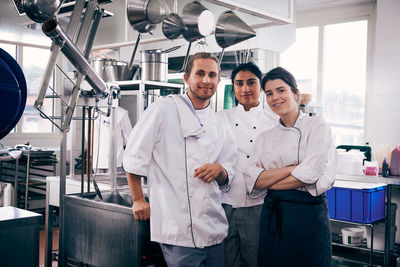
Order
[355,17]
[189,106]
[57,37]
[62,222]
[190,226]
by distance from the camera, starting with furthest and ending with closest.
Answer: [355,17] < [62,222] < [189,106] < [190,226] < [57,37]

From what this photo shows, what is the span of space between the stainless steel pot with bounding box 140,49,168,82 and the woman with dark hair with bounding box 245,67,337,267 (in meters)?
1.57

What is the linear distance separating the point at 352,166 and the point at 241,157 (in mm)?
1786

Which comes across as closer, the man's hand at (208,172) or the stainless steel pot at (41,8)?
the stainless steel pot at (41,8)

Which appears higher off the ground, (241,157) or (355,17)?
(355,17)

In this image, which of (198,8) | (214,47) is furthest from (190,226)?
(214,47)

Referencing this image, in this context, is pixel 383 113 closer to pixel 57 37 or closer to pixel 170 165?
pixel 170 165

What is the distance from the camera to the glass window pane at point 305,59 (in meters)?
6.14

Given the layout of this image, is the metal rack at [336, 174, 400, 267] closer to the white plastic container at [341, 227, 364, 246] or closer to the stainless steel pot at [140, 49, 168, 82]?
the white plastic container at [341, 227, 364, 246]

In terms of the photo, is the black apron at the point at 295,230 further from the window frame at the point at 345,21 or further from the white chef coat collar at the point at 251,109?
the window frame at the point at 345,21

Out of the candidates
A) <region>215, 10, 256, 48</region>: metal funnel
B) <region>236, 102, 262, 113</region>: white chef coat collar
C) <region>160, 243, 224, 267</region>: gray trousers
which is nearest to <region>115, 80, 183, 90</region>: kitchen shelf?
<region>215, 10, 256, 48</region>: metal funnel

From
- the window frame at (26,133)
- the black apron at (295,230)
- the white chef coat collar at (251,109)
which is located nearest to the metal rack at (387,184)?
the white chef coat collar at (251,109)

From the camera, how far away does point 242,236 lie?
7.14 ft

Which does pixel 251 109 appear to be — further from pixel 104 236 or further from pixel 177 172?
pixel 104 236

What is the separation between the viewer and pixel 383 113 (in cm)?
492
